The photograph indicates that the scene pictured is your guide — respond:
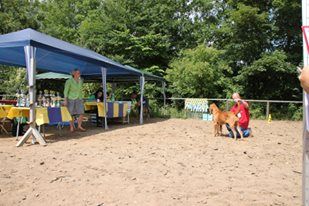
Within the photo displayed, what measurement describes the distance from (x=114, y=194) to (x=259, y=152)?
3774mm

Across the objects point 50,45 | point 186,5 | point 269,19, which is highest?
point 186,5

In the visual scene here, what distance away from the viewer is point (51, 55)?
436 inches

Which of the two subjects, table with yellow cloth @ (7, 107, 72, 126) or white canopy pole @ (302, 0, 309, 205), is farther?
table with yellow cloth @ (7, 107, 72, 126)

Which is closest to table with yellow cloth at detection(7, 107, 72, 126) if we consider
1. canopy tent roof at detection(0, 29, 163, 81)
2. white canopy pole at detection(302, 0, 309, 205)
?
canopy tent roof at detection(0, 29, 163, 81)

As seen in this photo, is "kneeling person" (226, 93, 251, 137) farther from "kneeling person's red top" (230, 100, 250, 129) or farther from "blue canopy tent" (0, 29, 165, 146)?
"blue canopy tent" (0, 29, 165, 146)

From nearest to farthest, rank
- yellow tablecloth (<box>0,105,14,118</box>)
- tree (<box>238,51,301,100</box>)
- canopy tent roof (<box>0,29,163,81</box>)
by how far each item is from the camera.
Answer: canopy tent roof (<box>0,29,163,81</box>) < yellow tablecloth (<box>0,105,14,118</box>) < tree (<box>238,51,301,100</box>)

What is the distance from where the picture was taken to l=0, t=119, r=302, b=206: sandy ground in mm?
3760

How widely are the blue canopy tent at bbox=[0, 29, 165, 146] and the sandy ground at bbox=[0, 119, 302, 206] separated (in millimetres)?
1281

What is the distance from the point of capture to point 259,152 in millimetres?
6773

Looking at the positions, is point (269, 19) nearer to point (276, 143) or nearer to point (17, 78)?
point (276, 143)

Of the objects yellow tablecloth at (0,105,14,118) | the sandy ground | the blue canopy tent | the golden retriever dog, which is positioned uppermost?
the blue canopy tent

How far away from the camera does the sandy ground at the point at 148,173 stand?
3.76 metres

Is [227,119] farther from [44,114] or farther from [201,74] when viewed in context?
[201,74]

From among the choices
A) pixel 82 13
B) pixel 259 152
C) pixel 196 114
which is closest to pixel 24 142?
pixel 259 152
